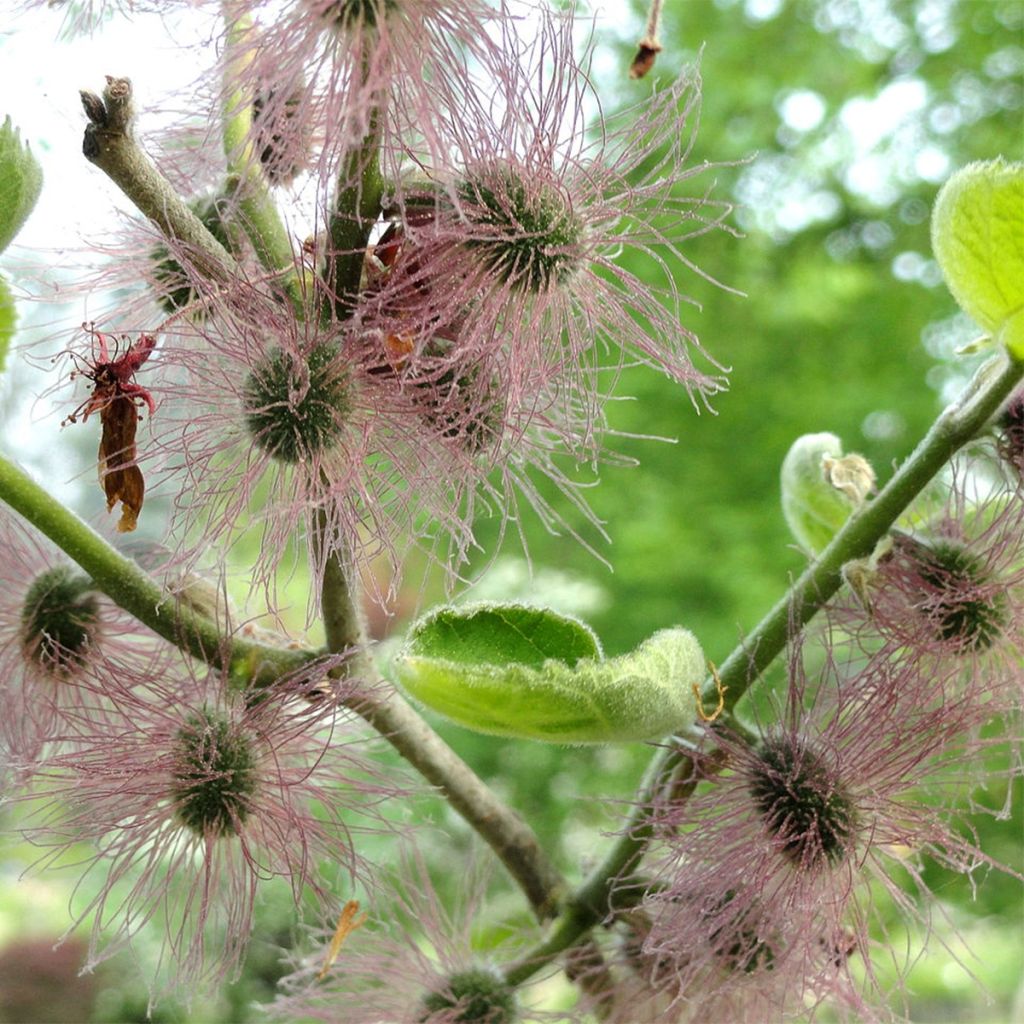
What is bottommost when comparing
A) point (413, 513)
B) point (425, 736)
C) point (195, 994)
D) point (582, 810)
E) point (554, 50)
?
point (582, 810)

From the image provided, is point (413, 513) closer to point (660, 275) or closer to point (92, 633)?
point (92, 633)

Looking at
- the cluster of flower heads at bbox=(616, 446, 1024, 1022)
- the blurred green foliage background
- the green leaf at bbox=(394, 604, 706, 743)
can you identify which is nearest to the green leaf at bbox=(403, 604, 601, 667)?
the green leaf at bbox=(394, 604, 706, 743)

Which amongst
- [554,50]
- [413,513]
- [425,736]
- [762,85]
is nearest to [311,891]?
[425,736]

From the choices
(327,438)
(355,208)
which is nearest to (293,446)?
(327,438)

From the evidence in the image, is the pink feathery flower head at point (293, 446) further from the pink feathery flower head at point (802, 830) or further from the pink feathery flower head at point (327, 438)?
the pink feathery flower head at point (802, 830)

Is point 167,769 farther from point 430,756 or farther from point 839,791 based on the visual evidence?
point 839,791

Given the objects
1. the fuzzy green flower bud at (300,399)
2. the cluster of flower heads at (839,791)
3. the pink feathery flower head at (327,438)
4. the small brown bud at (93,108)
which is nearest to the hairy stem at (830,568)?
the cluster of flower heads at (839,791)

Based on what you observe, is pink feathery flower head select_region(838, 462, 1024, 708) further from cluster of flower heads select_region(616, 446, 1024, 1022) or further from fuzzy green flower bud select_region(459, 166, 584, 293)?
fuzzy green flower bud select_region(459, 166, 584, 293)
